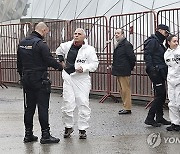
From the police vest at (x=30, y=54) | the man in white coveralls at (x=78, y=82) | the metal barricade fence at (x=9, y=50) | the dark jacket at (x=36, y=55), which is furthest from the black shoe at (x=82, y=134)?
the metal barricade fence at (x=9, y=50)

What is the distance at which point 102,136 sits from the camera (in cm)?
806

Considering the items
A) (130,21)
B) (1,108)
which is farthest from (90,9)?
(1,108)

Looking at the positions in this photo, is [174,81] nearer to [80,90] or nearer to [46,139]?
[80,90]

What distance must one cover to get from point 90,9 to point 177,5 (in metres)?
5.57

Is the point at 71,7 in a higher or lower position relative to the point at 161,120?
higher

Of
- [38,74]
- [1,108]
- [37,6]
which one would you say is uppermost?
[37,6]

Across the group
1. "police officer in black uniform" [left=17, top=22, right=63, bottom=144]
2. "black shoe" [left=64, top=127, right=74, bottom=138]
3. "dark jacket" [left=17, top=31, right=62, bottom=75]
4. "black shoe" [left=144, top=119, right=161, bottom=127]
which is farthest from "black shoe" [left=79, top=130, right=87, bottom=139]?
"black shoe" [left=144, top=119, right=161, bottom=127]

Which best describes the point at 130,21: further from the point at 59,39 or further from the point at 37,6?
the point at 37,6

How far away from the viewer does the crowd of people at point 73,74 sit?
7.53 meters

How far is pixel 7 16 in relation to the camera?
30.8 metres

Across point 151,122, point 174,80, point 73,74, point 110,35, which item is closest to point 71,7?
point 110,35

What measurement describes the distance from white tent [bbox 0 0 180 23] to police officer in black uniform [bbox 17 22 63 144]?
9096 millimetres

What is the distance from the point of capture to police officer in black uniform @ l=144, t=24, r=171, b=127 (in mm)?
8844

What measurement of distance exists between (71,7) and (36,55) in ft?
49.8
